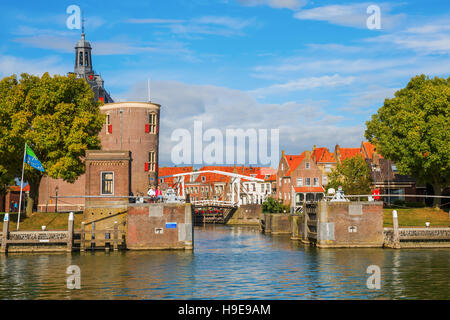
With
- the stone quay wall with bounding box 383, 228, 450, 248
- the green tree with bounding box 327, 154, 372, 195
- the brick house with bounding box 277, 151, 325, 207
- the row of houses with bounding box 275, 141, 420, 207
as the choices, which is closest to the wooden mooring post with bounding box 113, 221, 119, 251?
the stone quay wall with bounding box 383, 228, 450, 248

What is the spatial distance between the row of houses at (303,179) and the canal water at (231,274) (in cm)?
2982

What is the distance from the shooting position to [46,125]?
54594 mm

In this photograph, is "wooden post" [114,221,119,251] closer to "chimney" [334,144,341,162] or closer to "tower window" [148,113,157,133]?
"tower window" [148,113,157,133]

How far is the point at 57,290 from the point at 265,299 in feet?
30.7

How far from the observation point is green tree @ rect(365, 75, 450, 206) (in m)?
58.6

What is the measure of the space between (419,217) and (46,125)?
121 ft

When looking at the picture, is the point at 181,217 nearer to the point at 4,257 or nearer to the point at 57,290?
the point at 4,257

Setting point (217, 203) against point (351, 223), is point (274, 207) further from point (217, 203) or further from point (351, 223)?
point (351, 223)

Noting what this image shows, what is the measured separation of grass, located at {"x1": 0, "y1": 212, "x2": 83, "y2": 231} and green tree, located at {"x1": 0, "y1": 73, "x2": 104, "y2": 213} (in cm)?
203

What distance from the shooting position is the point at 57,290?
26.7 m

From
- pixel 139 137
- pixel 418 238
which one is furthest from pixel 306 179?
→ pixel 418 238

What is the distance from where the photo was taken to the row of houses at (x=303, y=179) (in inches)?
3264
